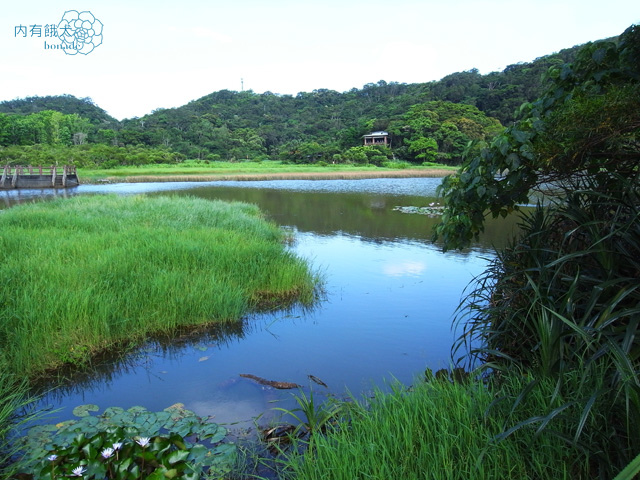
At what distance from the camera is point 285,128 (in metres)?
75.4

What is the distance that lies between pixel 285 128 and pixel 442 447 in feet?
250

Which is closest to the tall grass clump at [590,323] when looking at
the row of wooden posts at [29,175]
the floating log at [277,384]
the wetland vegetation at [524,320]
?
the wetland vegetation at [524,320]

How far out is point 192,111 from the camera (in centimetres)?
8675

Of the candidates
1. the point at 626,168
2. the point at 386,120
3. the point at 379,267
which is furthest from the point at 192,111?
the point at 626,168

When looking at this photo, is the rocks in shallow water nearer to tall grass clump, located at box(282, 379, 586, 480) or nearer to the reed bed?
tall grass clump, located at box(282, 379, 586, 480)

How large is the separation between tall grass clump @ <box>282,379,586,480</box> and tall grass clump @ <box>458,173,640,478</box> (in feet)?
0.43

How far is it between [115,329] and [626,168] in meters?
5.03

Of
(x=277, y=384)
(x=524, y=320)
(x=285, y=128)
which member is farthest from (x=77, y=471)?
(x=285, y=128)

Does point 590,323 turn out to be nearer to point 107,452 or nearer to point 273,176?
point 107,452

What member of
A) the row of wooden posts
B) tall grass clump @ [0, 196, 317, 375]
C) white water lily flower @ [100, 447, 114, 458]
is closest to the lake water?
tall grass clump @ [0, 196, 317, 375]

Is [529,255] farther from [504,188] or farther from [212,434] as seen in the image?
[212,434]

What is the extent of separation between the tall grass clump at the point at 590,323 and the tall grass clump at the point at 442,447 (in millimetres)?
131

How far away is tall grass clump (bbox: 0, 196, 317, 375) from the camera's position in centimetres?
441

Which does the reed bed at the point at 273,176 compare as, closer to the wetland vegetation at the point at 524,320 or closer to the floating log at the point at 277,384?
the wetland vegetation at the point at 524,320
